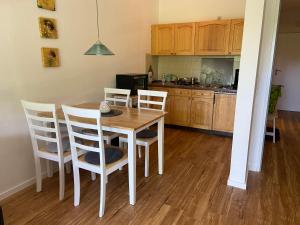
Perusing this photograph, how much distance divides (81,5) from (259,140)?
9.30 feet

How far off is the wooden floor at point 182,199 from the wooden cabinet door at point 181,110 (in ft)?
4.30

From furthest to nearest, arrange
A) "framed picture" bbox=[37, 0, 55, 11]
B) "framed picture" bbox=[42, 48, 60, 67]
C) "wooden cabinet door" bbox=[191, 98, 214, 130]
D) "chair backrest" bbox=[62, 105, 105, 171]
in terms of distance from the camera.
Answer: "wooden cabinet door" bbox=[191, 98, 214, 130], "framed picture" bbox=[42, 48, 60, 67], "framed picture" bbox=[37, 0, 55, 11], "chair backrest" bbox=[62, 105, 105, 171]

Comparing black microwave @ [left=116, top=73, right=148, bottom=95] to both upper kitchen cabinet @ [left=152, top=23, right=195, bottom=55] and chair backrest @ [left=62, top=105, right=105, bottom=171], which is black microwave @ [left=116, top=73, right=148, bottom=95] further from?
chair backrest @ [left=62, top=105, right=105, bottom=171]

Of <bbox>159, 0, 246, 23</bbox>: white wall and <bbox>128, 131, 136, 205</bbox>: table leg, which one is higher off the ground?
<bbox>159, 0, 246, 23</bbox>: white wall

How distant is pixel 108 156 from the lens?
211cm

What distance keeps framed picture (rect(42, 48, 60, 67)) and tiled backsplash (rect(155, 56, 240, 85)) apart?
2.80 m

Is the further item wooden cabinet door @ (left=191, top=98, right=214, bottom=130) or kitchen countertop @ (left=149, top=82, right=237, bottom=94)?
wooden cabinet door @ (left=191, top=98, right=214, bottom=130)

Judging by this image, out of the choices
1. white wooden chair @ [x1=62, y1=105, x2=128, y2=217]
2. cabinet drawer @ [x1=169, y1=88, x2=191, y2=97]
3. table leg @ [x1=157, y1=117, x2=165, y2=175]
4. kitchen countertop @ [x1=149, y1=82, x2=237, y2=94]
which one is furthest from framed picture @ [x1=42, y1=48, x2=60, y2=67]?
cabinet drawer @ [x1=169, y1=88, x2=191, y2=97]

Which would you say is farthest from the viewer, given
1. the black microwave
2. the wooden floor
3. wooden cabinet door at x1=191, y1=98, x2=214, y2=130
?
wooden cabinet door at x1=191, y1=98, x2=214, y2=130

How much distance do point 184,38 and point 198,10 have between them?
2.12ft

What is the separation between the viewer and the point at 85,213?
206 centimetres

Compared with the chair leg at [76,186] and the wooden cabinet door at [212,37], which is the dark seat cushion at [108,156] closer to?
the chair leg at [76,186]

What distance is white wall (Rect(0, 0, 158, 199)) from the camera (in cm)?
221

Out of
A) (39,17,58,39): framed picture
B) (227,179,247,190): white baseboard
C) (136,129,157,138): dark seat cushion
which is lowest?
(227,179,247,190): white baseboard
